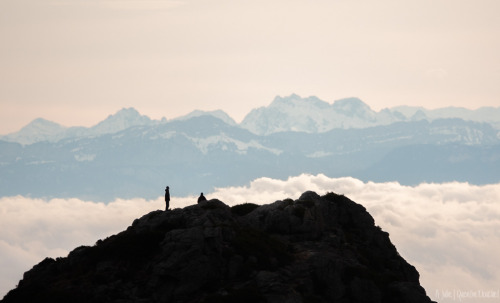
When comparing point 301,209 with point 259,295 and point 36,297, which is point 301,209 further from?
point 36,297

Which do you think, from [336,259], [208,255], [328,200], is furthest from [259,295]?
[328,200]

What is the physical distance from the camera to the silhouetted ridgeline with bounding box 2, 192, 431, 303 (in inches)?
3191

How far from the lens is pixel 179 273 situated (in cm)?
8175

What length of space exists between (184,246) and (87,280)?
10.5m

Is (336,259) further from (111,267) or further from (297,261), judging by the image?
(111,267)

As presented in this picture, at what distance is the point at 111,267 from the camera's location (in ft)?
278

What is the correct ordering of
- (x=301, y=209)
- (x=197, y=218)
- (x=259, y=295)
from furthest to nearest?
(x=301, y=209) → (x=197, y=218) → (x=259, y=295)

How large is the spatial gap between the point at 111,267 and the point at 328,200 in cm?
3529

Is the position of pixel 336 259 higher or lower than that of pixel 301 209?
lower

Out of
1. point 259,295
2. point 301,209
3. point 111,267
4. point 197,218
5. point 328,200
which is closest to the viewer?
point 259,295

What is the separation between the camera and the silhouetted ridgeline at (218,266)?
81062 millimetres

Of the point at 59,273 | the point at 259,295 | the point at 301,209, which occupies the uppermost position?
the point at 301,209

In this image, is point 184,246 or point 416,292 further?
point 416,292

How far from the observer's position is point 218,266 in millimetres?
83812
